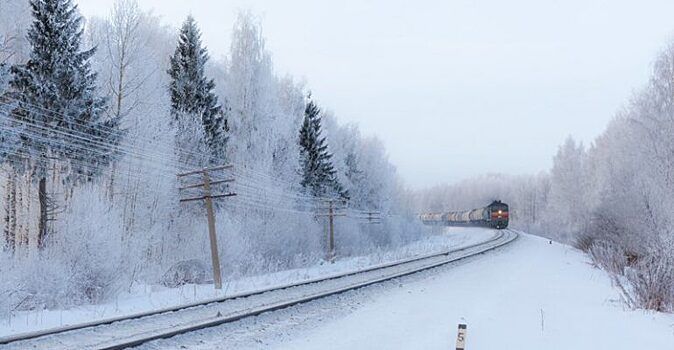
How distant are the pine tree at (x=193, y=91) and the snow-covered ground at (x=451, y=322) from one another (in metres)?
14.1

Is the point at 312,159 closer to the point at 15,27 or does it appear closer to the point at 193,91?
the point at 193,91

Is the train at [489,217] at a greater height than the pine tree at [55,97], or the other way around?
the pine tree at [55,97]

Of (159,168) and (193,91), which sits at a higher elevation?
(193,91)

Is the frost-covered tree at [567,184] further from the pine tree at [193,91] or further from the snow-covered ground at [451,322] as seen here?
the snow-covered ground at [451,322]

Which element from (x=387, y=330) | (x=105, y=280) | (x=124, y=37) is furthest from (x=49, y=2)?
(x=387, y=330)

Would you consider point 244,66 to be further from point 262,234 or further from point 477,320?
point 477,320

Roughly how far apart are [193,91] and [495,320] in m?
20.7

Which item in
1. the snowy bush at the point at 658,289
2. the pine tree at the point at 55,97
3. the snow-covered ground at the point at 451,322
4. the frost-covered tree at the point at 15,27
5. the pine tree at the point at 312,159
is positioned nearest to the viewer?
the snow-covered ground at the point at 451,322

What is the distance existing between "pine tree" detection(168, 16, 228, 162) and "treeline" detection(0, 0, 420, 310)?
0.06m

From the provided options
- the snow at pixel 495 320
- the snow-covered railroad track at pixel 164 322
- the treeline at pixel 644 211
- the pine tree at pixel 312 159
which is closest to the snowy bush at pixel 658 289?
the treeline at pixel 644 211

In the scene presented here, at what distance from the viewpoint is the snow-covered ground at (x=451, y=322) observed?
388 inches

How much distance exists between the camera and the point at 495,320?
40.5 ft

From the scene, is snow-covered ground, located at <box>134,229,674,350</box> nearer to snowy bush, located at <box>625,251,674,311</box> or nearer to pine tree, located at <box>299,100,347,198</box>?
snowy bush, located at <box>625,251,674,311</box>

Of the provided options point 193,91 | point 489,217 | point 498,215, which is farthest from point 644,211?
point 489,217
